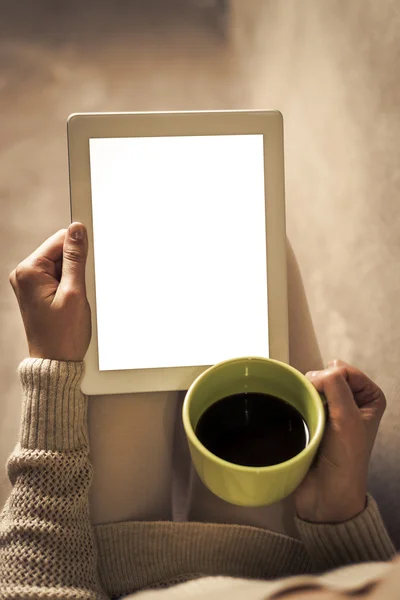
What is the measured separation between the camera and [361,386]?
55 centimetres

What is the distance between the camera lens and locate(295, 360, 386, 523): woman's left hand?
502 millimetres

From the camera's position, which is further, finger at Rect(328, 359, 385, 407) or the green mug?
finger at Rect(328, 359, 385, 407)

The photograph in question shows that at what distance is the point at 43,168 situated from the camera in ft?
2.45

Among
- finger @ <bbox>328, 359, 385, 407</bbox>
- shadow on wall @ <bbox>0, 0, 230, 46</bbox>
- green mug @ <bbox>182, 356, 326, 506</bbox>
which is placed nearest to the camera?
green mug @ <bbox>182, 356, 326, 506</bbox>

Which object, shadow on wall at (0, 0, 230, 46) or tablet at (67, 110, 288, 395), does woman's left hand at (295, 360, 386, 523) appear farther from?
shadow on wall at (0, 0, 230, 46)

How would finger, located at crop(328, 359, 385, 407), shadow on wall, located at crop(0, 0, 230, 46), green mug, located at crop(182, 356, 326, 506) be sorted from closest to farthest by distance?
green mug, located at crop(182, 356, 326, 506), finger, located at crop(328, 359, 385, 407), shadow on wall, located at crop(0, 0, 230, 46)

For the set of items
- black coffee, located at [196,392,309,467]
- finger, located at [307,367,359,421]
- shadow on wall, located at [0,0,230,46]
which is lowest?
black coffee, located at [196,392,309,467]

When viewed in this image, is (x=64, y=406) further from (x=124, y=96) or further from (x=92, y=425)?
(x=124, y=96)

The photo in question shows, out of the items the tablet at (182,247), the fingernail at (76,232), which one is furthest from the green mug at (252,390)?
the fingernail at (76,232)

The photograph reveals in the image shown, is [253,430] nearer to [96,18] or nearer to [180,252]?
[180,252]

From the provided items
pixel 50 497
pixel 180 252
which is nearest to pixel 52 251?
pixel 180 252

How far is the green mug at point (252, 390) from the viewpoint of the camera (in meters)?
0.43

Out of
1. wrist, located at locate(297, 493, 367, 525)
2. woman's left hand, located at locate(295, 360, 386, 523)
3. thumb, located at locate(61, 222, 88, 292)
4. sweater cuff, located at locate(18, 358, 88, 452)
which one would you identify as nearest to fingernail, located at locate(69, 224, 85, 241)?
thumb, located at locate(61, 222, 88, 292)

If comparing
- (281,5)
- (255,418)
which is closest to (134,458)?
(255,418)
